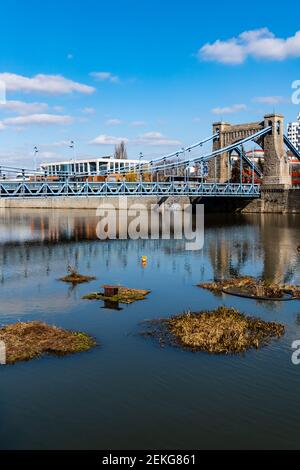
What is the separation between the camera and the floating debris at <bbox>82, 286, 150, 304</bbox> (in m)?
20.5

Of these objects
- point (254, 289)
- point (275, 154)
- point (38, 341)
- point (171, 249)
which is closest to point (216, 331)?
point (38, 341)

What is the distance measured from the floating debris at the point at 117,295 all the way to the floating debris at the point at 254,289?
140 inches

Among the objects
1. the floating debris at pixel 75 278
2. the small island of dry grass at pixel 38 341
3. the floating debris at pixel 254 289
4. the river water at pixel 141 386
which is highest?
the floating debris at pixel 75 278

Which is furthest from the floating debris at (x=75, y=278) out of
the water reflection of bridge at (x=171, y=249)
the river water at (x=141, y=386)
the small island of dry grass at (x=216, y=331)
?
the small island of dry grass at (x=216, y=331)

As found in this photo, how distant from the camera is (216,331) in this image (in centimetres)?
1537

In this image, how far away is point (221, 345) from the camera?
14.7 m

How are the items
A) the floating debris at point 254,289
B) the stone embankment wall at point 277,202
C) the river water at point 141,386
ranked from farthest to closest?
the stone embankment wall at point 277,202 → the floating debris at point 254,289 → the river water at point 141,386

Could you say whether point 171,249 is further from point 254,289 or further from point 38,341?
point 38,341

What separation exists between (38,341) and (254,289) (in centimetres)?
1081

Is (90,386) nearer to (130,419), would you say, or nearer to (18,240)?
(130,419)

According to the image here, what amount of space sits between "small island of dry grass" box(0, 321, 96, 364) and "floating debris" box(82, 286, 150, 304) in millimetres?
4657

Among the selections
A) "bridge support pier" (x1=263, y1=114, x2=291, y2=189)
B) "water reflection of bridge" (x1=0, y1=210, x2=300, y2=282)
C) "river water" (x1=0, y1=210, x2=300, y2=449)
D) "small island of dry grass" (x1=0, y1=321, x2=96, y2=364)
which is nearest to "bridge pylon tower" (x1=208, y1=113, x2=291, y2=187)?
"bridge support pier" (x1=263, y1=114, x2=291, y2=189)

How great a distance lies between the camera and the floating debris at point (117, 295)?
20453 millimetres

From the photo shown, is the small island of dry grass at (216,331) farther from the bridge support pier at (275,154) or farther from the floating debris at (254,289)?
the bridge support pier at (275,154)
